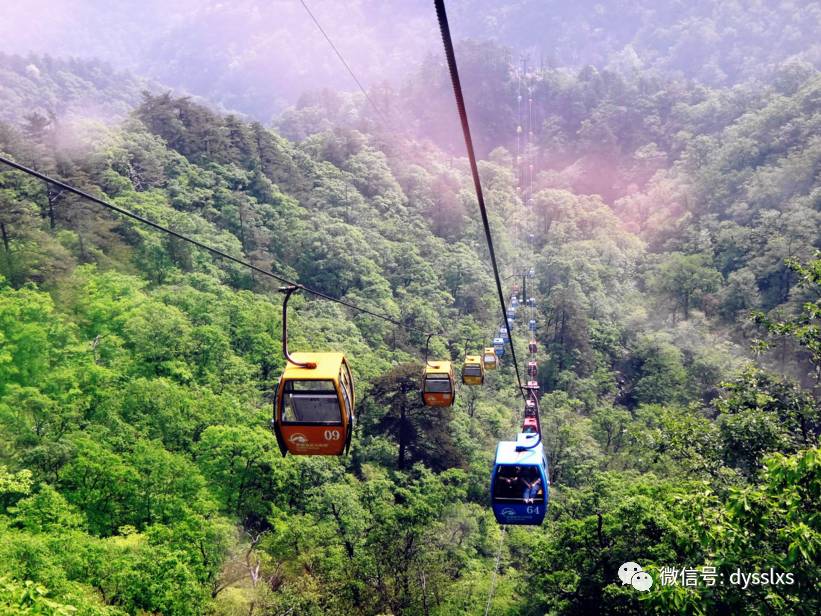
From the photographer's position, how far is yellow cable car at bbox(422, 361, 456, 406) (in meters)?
22.6

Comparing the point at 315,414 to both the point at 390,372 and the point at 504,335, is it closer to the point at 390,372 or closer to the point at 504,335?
the point at 390,372

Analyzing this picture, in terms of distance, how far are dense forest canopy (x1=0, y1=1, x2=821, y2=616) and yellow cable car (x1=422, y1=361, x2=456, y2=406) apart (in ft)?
21.8

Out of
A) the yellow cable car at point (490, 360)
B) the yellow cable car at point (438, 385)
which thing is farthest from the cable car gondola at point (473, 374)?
the yellow cable car at point (438, 385)

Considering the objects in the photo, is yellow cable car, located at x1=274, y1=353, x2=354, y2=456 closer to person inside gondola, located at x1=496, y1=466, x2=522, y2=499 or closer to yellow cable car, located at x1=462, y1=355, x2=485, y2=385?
person inside gondola, located at x1=496, y1=466, x2=522, y2=499

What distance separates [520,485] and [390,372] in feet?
90.2

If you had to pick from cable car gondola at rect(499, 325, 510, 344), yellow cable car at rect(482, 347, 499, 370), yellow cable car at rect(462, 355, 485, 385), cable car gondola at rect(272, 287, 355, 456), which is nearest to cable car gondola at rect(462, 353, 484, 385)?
yellow cable car at rect(462, 355, 485, 385)

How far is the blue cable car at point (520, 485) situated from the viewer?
15508mm

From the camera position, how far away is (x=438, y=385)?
74.6ft

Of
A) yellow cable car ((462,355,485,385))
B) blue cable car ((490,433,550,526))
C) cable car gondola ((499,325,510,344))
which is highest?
cable car gondola ((499,325,510,344))

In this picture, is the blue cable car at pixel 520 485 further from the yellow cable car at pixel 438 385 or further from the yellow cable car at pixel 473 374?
the yellow cable car at pixel 473 374

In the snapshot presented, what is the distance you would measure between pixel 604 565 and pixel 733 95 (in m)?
124

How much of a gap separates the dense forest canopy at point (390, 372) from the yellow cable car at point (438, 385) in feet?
21.8

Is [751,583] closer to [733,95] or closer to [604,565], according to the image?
[604,565]

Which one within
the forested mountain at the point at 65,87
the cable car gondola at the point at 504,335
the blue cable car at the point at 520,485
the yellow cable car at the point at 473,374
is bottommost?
the blue cable car at the point at 520,485
